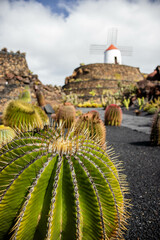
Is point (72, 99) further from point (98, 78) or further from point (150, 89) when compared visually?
point (98, 78)

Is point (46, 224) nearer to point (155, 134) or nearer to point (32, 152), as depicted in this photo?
point (32, 152)

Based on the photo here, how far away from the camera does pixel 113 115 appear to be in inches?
280

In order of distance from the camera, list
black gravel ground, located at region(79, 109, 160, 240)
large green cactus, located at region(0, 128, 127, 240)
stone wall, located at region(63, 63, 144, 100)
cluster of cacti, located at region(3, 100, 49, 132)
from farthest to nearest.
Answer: stone wall, located at region(63, 63, 144, 100) → cluster of cacti, located at region(3, 100, 49, 132) → black gravel ground, located at region(79, 109, 160, 240) → large green cactus, located at region(0, 128, 127, 240)

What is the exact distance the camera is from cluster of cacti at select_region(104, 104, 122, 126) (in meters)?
7.00

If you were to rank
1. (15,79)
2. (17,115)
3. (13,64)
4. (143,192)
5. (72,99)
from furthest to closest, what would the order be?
(13,64) → (15,79) → (72,99) → (17,115) → (143,192)

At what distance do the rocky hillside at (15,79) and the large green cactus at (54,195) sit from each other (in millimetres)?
13938

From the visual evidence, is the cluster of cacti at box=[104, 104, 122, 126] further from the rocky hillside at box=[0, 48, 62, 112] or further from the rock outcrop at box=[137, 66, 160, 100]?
the rocky hillside at box=[0, 48, 62, 112]

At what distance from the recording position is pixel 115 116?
7098 millimetres

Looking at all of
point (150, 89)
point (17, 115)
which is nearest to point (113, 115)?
point (17, 115)

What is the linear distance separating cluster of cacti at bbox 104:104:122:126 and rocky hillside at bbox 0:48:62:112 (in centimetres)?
842

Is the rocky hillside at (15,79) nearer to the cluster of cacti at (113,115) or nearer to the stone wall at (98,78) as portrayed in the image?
the stone wall at (98,78)

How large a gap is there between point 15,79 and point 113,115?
13622 mm

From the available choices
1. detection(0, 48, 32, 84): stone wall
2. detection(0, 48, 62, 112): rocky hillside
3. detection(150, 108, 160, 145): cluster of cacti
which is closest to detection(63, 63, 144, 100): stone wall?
detection(0, 48, 62, 112): rocky hillside

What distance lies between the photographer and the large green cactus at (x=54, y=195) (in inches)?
37.0
